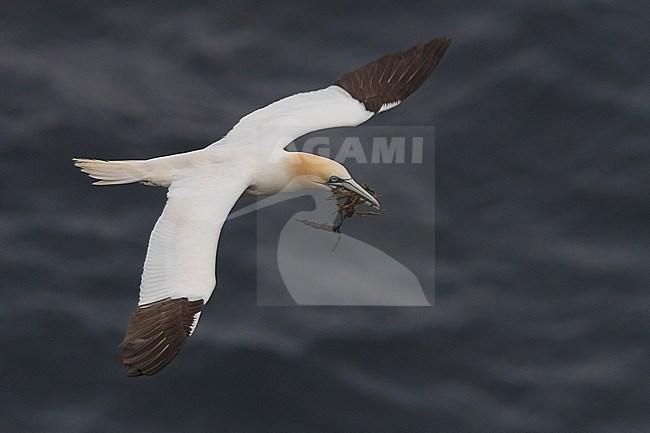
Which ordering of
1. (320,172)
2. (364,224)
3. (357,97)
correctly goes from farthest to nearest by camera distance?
(364,224), (357,97), (320,172)

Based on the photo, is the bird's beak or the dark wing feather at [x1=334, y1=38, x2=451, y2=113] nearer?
the bird's beak

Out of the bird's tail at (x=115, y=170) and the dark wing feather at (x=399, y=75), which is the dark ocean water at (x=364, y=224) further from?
the bird's tail at (x=115, y=170)

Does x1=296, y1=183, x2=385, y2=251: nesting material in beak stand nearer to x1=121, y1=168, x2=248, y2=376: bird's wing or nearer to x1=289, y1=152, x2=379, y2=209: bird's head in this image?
x1=289, y1=152, x2=379, y2=209: bird's head

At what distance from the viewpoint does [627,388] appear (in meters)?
15.4

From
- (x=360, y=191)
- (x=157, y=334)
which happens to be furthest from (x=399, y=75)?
(x=157, y=334)

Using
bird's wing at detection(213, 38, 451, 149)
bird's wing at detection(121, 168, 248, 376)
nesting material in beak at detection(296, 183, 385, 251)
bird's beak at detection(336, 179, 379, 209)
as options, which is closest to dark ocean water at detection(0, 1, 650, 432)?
nesting material in beak at detection(296, 183, 385, 251)

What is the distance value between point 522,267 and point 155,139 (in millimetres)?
4510

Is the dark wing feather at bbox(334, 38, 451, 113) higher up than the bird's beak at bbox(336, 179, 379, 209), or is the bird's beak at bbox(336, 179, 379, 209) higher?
the dark wing feather at bbox(334, 38, 451, 113)

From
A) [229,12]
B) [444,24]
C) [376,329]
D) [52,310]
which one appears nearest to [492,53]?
[444,24]

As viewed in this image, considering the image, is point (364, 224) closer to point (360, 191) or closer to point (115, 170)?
point (360, 191)

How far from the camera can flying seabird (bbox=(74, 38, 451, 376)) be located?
41.2 ft

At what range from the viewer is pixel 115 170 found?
14008mm

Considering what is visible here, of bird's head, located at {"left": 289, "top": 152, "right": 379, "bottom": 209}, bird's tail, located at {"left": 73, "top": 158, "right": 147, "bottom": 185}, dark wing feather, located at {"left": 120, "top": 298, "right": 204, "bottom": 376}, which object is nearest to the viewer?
dark wing feather, located at {"left": 120, "top": 298, "right": 204, "bottom": 376}

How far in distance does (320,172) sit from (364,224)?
2.75 metres
